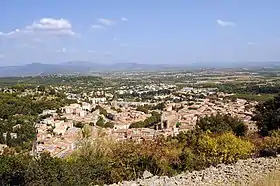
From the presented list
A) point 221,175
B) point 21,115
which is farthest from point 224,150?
point 21,115

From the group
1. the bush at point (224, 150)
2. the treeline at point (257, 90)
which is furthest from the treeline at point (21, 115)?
the treeline at point (257, 90)

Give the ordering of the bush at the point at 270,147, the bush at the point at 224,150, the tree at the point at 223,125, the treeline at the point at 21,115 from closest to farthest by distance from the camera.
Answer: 1. the bush at the point at 270,147
2. the bush at the point at 224,150
3. the tree at the point at 223,125
4. the treeline at the point at 21,115

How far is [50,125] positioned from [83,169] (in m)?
23.7

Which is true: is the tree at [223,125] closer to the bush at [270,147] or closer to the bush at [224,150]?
the bush at [270,147]

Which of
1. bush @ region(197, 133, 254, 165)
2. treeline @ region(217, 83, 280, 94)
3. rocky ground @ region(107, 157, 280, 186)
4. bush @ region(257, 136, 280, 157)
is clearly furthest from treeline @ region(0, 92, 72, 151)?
treeline @ region(217, 83, 280, 94)

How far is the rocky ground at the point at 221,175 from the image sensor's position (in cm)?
655

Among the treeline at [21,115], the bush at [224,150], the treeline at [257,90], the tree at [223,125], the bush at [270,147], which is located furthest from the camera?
the treeline at [257,90]

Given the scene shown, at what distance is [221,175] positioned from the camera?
707cm

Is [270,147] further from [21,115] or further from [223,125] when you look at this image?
[21,115]

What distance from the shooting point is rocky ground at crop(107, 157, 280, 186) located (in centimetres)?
655

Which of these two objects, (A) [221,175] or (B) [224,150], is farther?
(B) [224,150]

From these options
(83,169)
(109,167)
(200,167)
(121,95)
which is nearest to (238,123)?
(200,167)

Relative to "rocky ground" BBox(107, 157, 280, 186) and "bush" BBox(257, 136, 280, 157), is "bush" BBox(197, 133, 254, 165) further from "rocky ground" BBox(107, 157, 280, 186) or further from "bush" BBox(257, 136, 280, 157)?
"rocky ground" BBox(107, 157, 280, 186)

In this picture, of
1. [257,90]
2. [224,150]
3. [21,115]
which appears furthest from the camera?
[257,90]
